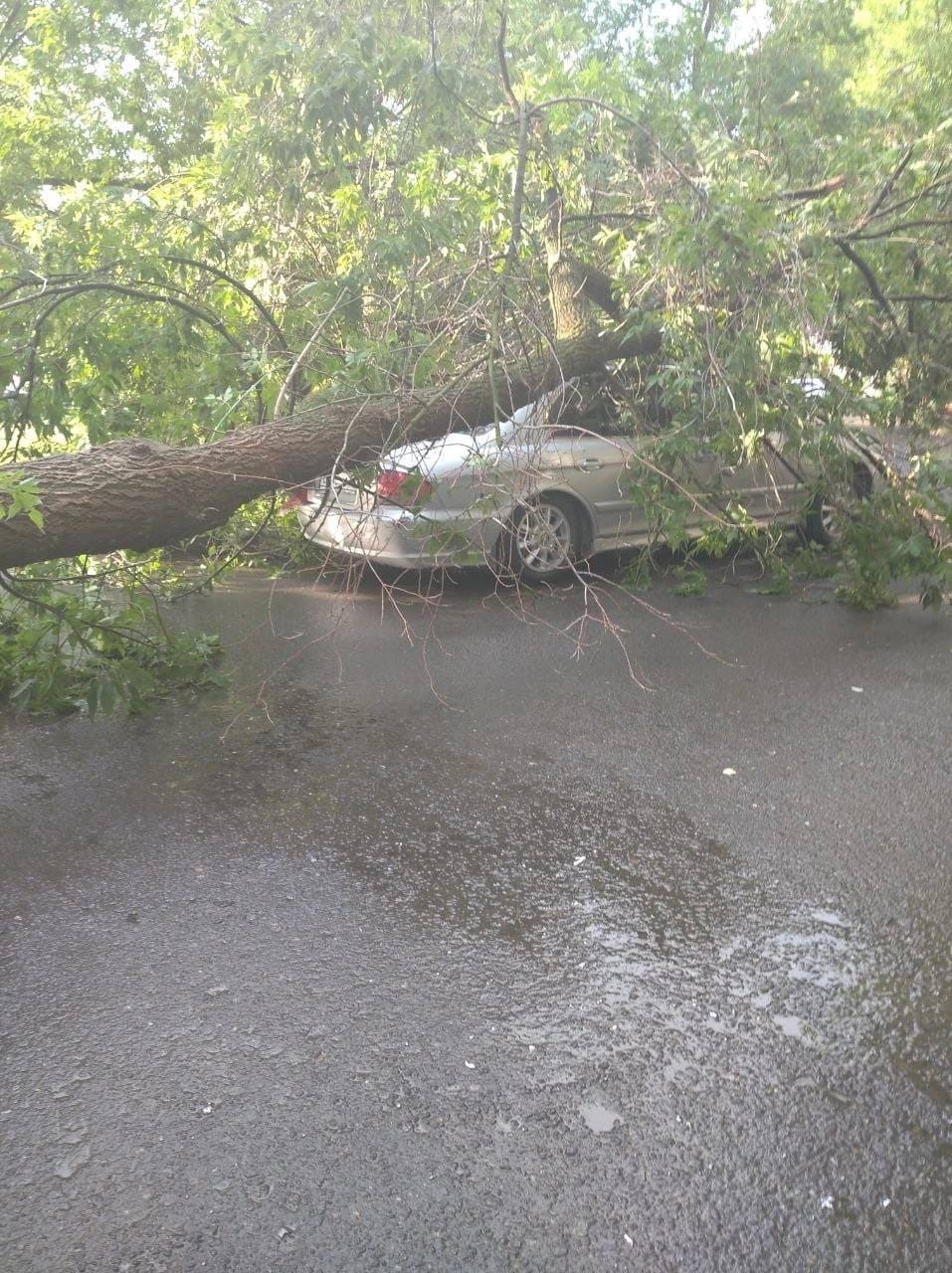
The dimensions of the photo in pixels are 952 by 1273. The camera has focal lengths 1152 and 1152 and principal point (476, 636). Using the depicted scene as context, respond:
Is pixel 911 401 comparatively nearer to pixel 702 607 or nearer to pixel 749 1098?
pixel 702 607

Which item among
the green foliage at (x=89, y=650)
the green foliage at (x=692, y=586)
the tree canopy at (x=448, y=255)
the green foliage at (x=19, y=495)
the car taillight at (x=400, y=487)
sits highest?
the tree canopy at (x=448, y=255)

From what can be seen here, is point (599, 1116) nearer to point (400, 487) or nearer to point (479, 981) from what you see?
point (479, 981)

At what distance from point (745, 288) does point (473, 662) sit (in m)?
2.83

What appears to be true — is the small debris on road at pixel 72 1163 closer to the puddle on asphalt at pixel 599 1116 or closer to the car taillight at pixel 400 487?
the puddle on asphalt at pixel 599 1116

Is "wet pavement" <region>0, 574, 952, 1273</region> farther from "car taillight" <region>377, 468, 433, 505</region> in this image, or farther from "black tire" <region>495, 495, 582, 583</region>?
"black tire" <region>495, 495, 582, 583</region>

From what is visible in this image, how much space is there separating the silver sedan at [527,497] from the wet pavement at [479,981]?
104cm

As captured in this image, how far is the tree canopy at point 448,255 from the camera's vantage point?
688cm

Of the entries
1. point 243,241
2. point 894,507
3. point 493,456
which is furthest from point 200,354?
point 894,507

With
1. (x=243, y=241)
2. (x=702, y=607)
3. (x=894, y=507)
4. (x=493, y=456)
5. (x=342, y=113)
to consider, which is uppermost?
(x=342, y=113)

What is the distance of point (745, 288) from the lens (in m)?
6.91

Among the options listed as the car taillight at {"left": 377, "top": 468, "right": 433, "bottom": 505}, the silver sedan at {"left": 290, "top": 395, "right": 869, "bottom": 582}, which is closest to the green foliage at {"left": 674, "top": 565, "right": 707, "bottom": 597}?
the silver sedan at {"left": 290, "top": 395, "right": 869, "bottom": 582}

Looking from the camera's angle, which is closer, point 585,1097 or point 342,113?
point 585,1097

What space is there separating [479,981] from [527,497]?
A: 4.64 m

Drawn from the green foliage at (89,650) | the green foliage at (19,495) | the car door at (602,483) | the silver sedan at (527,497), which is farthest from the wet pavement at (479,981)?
the car door at (602,483)
